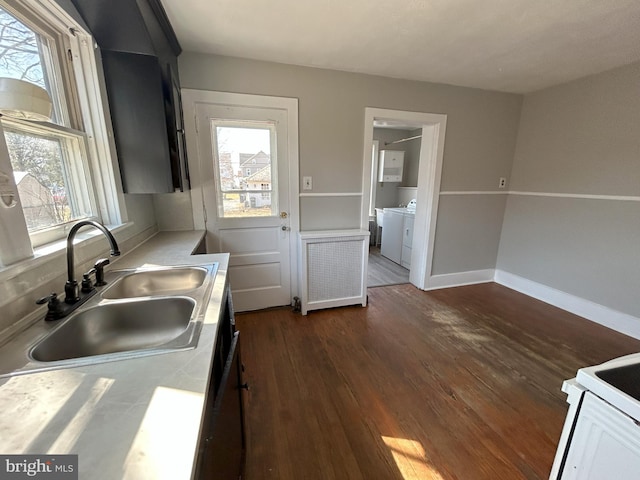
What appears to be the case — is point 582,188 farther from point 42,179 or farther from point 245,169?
point 42,179

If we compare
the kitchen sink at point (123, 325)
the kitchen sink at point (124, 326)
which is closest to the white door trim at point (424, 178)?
the kitchen sink at point (123, 325)

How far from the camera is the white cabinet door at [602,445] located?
70cm

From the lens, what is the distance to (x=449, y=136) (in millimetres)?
2992

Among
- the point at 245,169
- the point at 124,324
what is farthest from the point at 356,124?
the point at 124,324

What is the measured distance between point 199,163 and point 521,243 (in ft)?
12.4

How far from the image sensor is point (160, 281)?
1.44 m

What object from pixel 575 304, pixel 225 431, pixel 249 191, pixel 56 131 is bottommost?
pixel 575 304

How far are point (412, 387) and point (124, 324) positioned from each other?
5.71ft

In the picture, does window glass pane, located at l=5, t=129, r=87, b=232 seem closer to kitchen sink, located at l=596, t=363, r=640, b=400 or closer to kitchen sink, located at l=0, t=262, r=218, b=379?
kitchen sink, located at l=0, t=262, r=218, b=379

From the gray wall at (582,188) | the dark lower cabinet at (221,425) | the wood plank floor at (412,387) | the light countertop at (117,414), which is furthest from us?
the gray wall at (582,188)

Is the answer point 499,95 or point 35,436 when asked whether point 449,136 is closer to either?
point 499,95

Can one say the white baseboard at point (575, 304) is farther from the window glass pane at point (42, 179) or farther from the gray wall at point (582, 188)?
the window glass pane at point (42, 179)

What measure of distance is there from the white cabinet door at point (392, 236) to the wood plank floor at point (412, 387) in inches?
58.1

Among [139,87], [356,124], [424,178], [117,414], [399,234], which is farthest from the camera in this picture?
[399,234]
